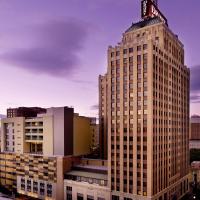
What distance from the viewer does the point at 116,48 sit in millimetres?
109250

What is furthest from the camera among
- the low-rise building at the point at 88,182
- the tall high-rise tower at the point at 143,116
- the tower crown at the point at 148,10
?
the tower crown at the point at 148,10

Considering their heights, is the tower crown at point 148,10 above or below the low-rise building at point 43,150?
above

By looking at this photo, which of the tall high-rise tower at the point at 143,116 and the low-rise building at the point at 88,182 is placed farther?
the low-rise building at the point at 88,182

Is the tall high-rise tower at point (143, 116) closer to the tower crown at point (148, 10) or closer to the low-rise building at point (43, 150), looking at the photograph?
the tower crown at point (148, 10)

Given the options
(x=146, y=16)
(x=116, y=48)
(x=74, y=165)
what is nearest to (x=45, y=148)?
(x=74, y=165)

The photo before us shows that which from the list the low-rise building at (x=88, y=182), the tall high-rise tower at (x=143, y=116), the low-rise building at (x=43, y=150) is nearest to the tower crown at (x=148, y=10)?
the tall high-rise tower at (x=143, y=116)

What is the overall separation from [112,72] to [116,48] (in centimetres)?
975

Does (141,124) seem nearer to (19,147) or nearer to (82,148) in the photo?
(82,148)

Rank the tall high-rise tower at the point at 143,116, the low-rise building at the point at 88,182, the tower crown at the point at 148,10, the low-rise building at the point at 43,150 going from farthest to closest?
the low-rise building at the point at 43,150 → the tower crown at the point at 148,10 → the low-rise building at the point at 88,182 → the tall high-rise tower at the point at 143,116

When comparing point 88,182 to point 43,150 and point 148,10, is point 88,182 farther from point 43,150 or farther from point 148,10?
point 148,10

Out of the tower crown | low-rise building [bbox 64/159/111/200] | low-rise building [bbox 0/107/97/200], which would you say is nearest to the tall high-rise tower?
the tower crown

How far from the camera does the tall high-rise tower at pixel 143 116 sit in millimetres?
99750

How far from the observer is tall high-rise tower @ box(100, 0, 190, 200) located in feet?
327

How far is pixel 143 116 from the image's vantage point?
332ft
